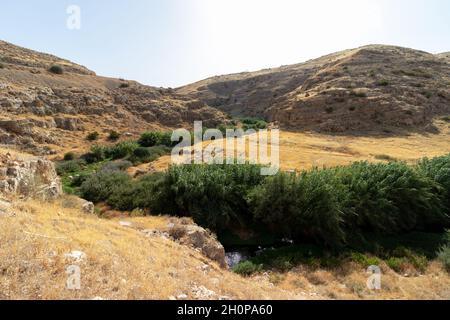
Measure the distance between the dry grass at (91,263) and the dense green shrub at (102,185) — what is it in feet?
28.1

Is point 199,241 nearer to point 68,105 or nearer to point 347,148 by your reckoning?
point 347,148

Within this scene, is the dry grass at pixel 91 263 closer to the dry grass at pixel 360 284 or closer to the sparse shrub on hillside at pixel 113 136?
the dry grass at pixel 360 284

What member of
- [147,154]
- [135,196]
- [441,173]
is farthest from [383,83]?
[135,196]

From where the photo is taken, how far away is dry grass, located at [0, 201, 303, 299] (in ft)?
18.0

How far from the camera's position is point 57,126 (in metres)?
33.7

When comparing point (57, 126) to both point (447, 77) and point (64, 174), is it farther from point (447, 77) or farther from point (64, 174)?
point (447, 77)

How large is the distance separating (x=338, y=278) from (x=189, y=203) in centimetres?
644

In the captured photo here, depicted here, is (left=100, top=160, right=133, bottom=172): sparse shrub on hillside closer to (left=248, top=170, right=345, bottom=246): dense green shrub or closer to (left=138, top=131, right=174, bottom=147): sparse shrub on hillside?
(left=138, top=131, right=174, bottom=147): sparse shrub on hillside

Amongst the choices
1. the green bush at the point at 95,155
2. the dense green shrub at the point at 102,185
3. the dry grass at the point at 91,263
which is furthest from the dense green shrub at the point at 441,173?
the green bush at the point at 95,155

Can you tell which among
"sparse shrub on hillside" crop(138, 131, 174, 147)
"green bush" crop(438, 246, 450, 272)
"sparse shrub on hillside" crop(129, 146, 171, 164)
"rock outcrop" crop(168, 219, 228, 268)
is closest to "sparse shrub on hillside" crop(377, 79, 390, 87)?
"sparse shrub on hillside" crop(138, 131, 174, 147)

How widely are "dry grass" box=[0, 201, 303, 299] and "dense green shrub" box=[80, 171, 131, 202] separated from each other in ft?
28.1

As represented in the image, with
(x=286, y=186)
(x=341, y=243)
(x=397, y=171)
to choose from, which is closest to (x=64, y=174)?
(x=286, y=186)

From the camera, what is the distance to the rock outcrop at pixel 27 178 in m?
9.23

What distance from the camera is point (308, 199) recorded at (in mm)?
14016
